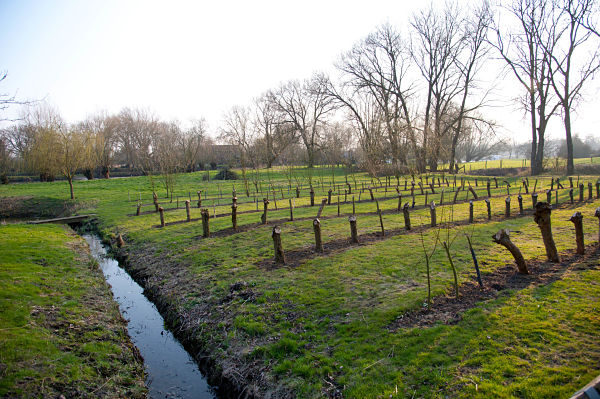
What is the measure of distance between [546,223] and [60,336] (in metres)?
8.69

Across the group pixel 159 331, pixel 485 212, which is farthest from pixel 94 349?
pixel 485 212

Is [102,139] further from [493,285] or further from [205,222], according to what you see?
[493,285]

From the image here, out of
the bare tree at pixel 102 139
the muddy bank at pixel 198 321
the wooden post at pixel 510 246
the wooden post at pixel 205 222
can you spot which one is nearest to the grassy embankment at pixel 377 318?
the muddy bank at pixel 198 321

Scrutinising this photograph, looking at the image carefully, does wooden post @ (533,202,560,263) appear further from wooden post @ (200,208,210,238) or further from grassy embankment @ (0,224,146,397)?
wooden post @ (200,208,210,238)

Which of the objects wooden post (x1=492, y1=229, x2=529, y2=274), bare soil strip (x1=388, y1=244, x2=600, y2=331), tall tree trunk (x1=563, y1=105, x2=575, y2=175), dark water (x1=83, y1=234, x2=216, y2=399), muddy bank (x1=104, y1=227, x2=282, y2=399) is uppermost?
tall tree trunk (x1=563, y1=105, x2=575, y2=175)

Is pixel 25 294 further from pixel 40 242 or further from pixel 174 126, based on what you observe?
pixel 174 126

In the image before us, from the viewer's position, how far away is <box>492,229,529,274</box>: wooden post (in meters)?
5.73

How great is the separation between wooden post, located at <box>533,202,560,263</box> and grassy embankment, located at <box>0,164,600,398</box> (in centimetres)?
35

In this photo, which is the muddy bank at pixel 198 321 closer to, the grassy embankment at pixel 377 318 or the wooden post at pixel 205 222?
the grassy embankment at pixel 377 318

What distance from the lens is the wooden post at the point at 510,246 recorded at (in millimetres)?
5727

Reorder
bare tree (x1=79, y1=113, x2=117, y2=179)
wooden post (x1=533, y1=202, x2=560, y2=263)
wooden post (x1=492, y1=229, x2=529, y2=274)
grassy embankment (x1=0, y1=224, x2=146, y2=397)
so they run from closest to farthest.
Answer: grassy embankment (x1=0, y1=224, x2=146, y2=397), wooden post (x1=492, y1=229, x2=529, y2=274), wooden post (x1=533, y1=202, x2=560, y2=263), bare tree (x1=79, y1=113, x2=117, y2=179)

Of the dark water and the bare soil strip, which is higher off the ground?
the bare soil strip

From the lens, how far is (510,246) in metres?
5.92

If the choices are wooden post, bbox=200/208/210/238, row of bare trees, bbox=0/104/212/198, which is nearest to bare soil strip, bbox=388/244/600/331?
wooden post, bbox=200/208/210/238
